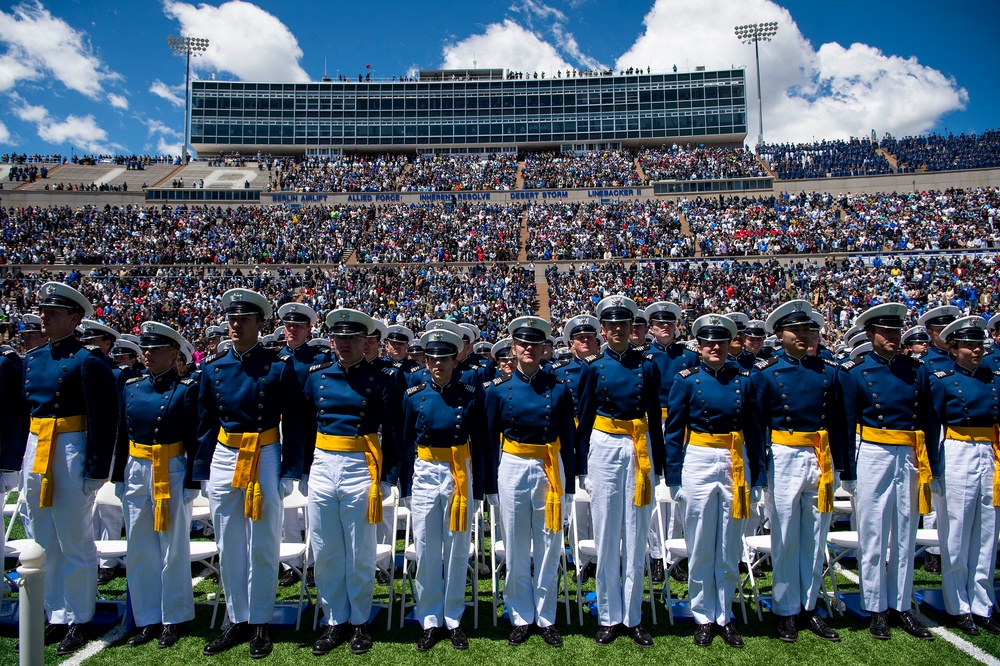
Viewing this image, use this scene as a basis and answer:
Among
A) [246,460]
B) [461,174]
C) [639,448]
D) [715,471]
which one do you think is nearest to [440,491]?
[246,460]

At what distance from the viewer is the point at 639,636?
4.49m

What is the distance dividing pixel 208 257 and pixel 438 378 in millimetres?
32389

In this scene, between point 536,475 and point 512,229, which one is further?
point 512,229

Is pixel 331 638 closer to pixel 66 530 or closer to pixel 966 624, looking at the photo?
pixel 66 530

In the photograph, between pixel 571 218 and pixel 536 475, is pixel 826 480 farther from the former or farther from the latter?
pixel 571 218

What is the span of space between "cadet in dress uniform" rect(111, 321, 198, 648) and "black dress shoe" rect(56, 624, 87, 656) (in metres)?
0.38

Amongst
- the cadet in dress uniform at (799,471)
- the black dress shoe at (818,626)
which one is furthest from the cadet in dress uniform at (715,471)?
the black dress shoe at (818,626)

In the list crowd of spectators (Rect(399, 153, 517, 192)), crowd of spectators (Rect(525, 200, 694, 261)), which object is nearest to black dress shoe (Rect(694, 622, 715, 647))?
crowd of spectators (Rect(525, 200, 694, 261))

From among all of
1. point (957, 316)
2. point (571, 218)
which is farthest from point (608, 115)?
point (957, 316)

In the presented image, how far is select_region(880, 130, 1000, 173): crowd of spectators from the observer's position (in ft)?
125

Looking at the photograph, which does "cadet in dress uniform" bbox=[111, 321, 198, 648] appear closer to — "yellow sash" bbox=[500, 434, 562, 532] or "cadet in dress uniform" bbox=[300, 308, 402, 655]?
"cadet in dress uniform" bbox=[300, 308, 402, 655]

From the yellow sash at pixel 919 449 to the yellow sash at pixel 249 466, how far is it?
180 inches

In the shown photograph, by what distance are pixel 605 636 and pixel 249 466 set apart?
284 cm

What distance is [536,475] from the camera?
4.55 m
